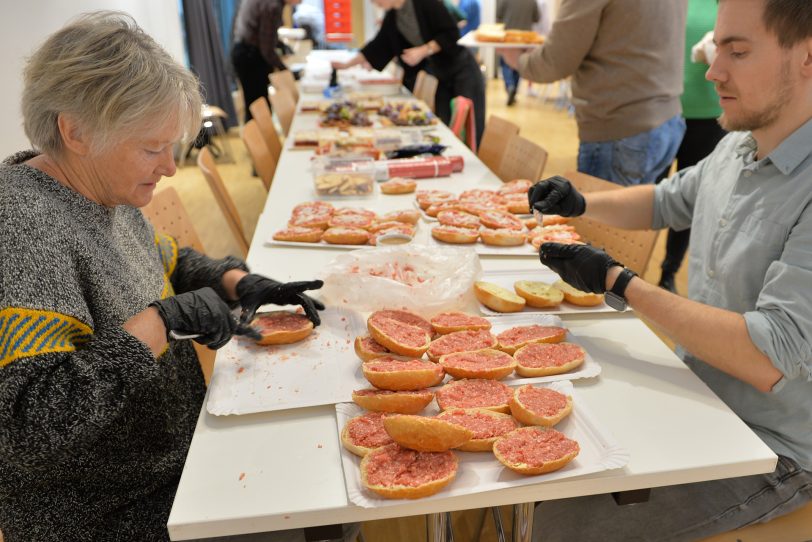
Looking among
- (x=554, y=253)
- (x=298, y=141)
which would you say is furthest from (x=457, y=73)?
(x=554, y=253)

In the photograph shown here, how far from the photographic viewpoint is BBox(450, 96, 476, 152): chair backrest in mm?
4027

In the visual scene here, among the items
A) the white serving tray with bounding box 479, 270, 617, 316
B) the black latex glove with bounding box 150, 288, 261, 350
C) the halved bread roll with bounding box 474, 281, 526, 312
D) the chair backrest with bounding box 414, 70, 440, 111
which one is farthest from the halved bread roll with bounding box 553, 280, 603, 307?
the chair backrest with bounding box 414, 70, 440, 111

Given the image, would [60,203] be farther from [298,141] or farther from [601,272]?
[298,141]

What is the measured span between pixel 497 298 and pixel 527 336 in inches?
6.8

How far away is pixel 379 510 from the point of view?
0.95m

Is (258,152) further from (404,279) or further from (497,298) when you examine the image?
(497,298)

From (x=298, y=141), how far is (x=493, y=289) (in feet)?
6.97

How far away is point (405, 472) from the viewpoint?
39.4 inches

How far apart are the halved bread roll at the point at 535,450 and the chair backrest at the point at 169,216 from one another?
4.51 feet

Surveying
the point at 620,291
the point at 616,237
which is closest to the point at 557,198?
the point at 616,237

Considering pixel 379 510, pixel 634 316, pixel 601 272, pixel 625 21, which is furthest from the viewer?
pixel 625 21

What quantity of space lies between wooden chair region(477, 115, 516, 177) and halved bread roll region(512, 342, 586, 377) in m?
2.10

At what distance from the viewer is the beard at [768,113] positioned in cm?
130

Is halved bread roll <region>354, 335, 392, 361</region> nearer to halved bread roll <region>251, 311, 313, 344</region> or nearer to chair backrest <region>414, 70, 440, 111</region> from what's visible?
halved bread roll <region>251, 311, 313, 344</region>
